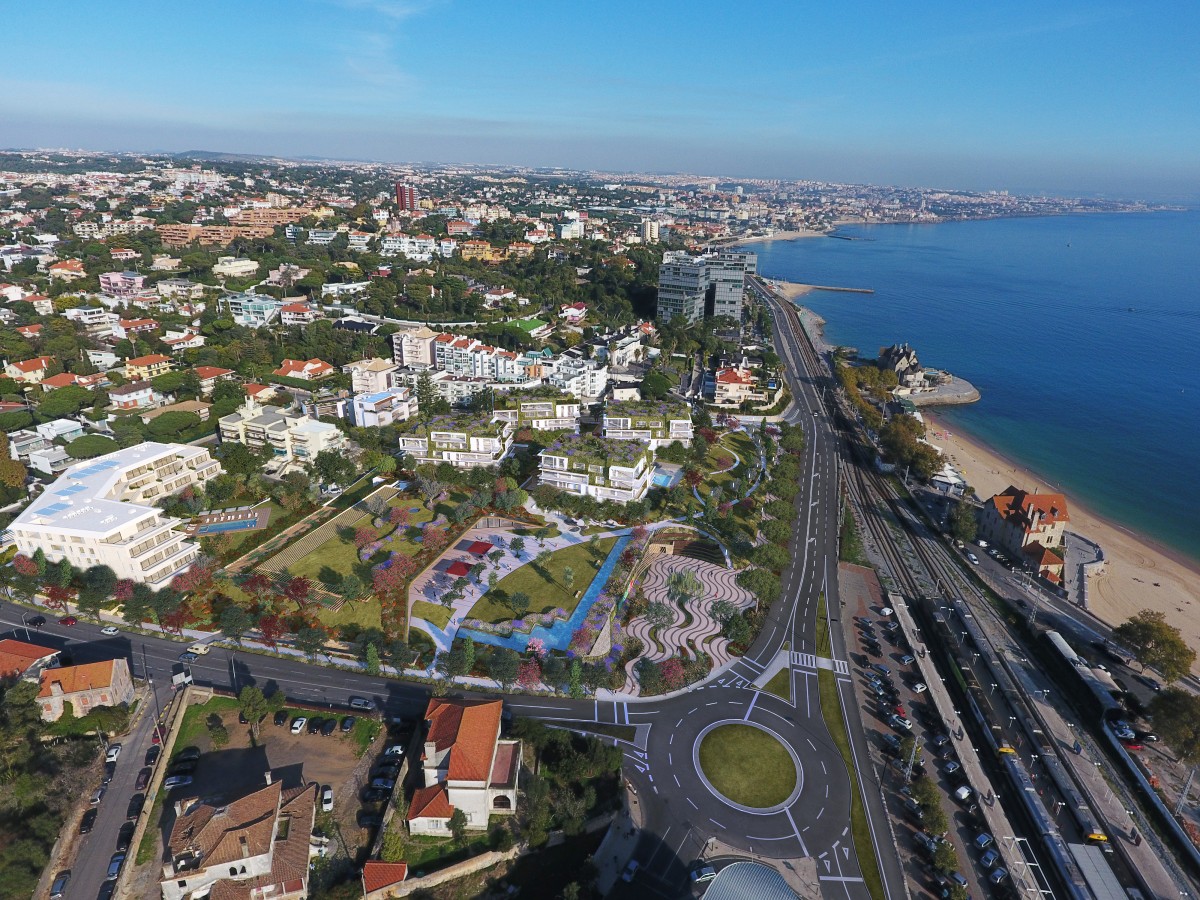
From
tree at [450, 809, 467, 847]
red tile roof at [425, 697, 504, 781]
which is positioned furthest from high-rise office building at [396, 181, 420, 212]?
tree at [450, 809, 467, 847]

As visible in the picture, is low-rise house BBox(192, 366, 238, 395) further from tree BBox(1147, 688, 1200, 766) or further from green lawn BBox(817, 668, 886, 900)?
tree BBox(1147, 688, 1200, 766)

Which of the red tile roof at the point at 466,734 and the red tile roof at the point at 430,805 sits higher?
the red tile roof at the point at 466,734

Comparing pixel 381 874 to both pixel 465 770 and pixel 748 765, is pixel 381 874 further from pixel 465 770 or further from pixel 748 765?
pixel 748 765

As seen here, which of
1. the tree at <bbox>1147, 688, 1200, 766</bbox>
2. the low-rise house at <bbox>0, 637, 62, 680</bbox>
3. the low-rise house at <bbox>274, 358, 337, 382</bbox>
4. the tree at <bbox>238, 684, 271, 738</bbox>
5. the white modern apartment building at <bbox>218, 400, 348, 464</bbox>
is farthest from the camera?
the low-rise house at <bbox>274, 358, 337, 382</bbox>

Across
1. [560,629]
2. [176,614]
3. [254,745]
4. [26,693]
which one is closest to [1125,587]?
[560,629]

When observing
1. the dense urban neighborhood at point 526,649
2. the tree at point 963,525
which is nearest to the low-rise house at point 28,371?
the dense urban neighborhood at point 526,649

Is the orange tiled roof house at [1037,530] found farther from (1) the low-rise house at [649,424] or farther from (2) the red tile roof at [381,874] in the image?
(2) the red tile roof at [381,874]

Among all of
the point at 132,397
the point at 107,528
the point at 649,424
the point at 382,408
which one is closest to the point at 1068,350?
the point at 649,424
